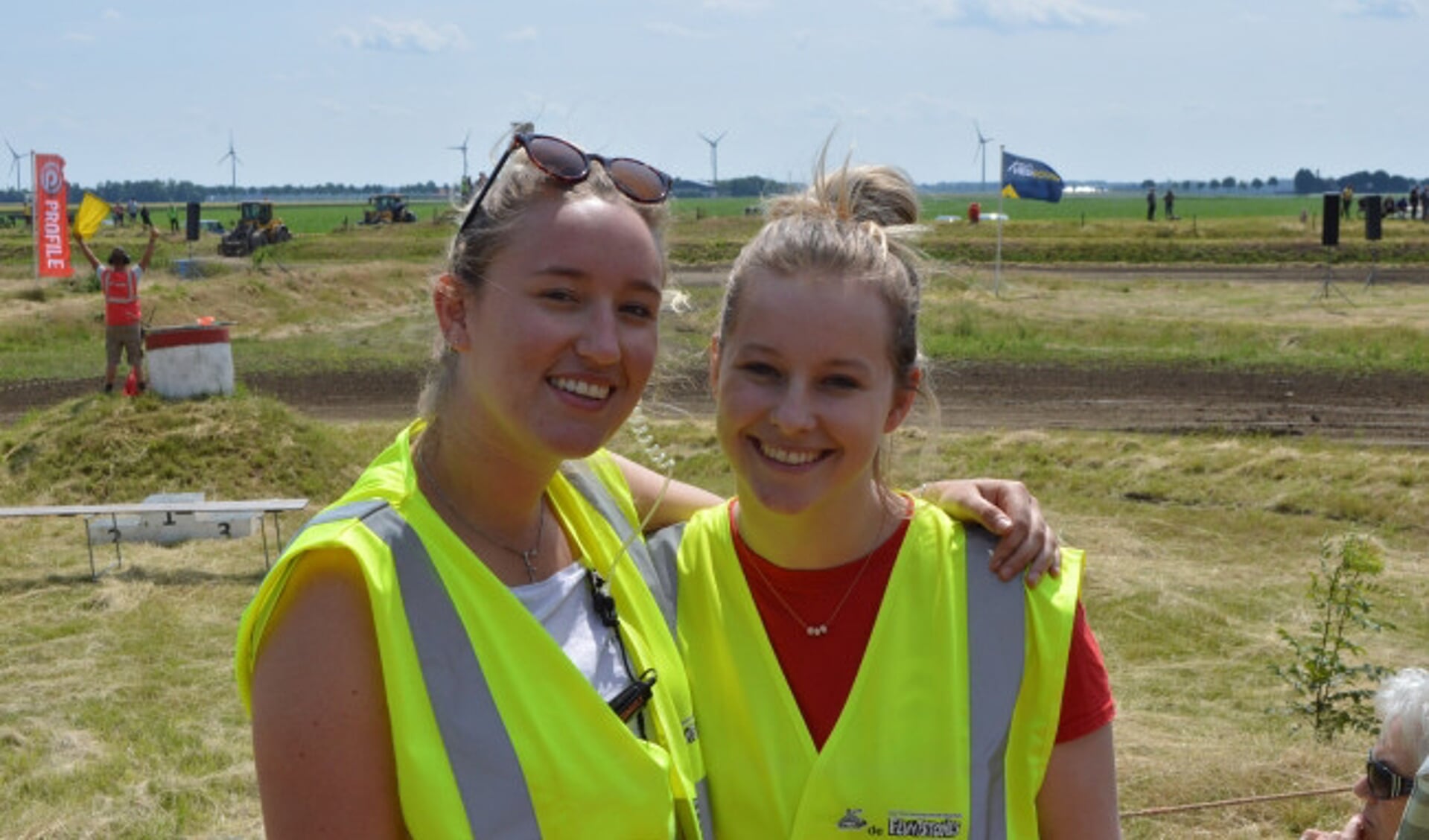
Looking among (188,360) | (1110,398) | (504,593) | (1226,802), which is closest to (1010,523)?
(504,593)

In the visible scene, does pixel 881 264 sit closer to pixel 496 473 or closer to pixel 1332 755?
pixel 496 473

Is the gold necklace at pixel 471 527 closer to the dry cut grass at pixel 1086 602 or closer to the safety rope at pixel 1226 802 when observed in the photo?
the dry cut grass at pixel 1086 602

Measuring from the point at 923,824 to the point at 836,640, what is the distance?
0.31 m

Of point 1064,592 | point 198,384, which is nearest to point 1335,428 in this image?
point 198,384

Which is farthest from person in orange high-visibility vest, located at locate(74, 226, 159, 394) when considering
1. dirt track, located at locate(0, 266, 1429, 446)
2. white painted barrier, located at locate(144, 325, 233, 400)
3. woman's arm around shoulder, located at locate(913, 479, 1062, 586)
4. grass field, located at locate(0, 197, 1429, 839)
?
woman's arm around shoulder, located at locate(913, 479, 1062, 586)

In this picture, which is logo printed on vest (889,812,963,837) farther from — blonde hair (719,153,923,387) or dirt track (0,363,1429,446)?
dirt track (0,363,1429,446)

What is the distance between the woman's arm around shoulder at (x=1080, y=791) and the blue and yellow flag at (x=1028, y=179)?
2661 centimetres

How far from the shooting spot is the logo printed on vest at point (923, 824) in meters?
2.19

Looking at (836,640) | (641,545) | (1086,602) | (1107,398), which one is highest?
(641,545)

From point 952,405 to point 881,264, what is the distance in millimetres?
13989

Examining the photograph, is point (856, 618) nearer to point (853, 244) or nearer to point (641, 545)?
point (641, 545)

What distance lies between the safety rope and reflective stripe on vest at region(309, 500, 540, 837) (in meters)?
3.72

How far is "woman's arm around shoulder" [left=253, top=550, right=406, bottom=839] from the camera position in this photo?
1867 millimetres

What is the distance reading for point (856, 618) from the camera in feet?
7.73
